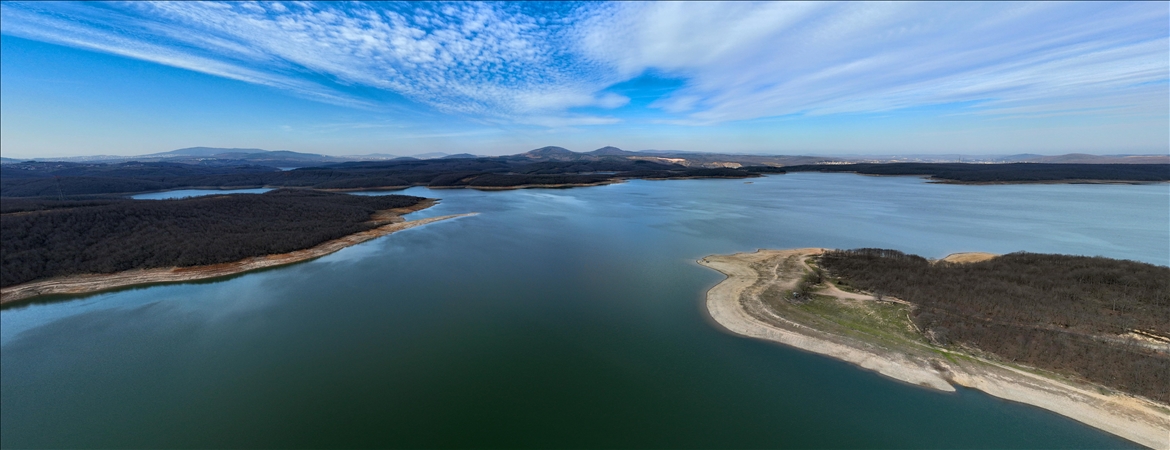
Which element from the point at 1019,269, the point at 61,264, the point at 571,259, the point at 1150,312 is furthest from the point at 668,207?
the point at 61,264

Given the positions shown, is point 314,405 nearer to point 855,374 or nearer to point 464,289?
point 464,289

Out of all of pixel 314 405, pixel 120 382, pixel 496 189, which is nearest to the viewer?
pixel 314 405

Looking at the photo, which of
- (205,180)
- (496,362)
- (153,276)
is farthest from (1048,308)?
(205,180)

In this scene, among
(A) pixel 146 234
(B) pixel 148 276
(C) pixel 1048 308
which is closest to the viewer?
(C) pixel 1048 308

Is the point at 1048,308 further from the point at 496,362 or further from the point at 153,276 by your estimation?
the point at 153,276

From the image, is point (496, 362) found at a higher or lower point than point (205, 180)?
lower

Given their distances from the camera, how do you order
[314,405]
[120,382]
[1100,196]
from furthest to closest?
[1100,196]
[120,382]
[314,405]

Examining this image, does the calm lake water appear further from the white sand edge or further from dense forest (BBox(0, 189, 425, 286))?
dense forest (BBox(0, 189, 425, 286))
